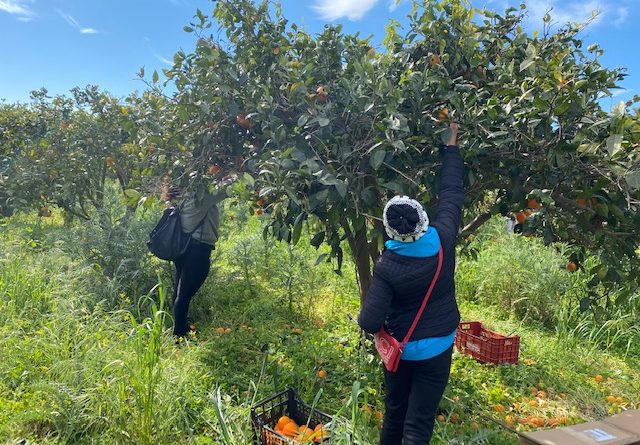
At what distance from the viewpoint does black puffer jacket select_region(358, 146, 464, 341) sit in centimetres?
201

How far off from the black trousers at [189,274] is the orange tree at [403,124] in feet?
3.56

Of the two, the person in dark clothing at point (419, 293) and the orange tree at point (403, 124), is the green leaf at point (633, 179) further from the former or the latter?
the person in dark clothing at point (419, 293)

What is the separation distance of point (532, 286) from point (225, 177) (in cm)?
363

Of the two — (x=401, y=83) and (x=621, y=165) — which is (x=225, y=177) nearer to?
(x=401, y=83)

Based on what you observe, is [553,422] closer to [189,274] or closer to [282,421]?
[282,421]

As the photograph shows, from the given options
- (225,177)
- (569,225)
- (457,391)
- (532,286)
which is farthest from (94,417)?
(532,286)

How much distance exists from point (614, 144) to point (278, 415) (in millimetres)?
1913

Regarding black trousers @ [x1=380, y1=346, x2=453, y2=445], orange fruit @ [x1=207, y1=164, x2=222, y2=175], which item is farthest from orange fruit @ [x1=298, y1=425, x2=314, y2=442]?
orange fruit @ [x1=207, y1=164, x2=222, y2=175]

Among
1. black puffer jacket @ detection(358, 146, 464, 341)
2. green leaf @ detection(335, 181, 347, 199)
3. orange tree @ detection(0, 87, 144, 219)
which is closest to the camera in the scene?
green leaf @ detection(335, 181, 347, 199)

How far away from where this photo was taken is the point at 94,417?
2.49 m

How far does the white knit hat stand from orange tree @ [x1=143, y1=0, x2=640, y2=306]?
0.30 feet

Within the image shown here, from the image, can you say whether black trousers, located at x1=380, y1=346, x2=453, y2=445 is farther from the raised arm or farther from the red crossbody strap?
the raised arm

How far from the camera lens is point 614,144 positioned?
5.52 feet

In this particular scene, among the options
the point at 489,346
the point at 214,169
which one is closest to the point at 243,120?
the point at 214,169
